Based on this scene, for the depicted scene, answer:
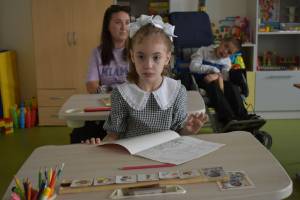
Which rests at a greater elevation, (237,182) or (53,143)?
(237,182)

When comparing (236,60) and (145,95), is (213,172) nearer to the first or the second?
(145,95)

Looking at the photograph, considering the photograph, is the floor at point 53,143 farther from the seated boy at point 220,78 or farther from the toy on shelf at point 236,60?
the toy on shelf at point 236,60

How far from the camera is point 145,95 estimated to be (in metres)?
1.58

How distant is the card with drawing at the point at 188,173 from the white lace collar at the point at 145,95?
0.53 metres

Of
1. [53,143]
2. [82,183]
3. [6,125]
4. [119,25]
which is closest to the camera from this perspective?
[82,183]

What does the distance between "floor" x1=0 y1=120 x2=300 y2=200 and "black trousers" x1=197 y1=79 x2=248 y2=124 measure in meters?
0.42

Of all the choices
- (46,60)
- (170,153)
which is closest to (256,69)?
(46,60)

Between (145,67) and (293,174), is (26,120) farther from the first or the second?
(145,67)

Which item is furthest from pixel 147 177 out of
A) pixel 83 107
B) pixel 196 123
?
pixel 83 107

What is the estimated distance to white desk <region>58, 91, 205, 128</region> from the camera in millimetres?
1926

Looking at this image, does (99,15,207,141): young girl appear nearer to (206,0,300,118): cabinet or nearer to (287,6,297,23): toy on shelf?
(206,0,300,118): cabinet

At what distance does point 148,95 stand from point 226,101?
191 cm

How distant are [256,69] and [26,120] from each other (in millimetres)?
2497

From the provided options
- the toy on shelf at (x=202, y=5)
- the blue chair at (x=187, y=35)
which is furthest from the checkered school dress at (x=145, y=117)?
the toy on shelf at (x=202, y=5)
